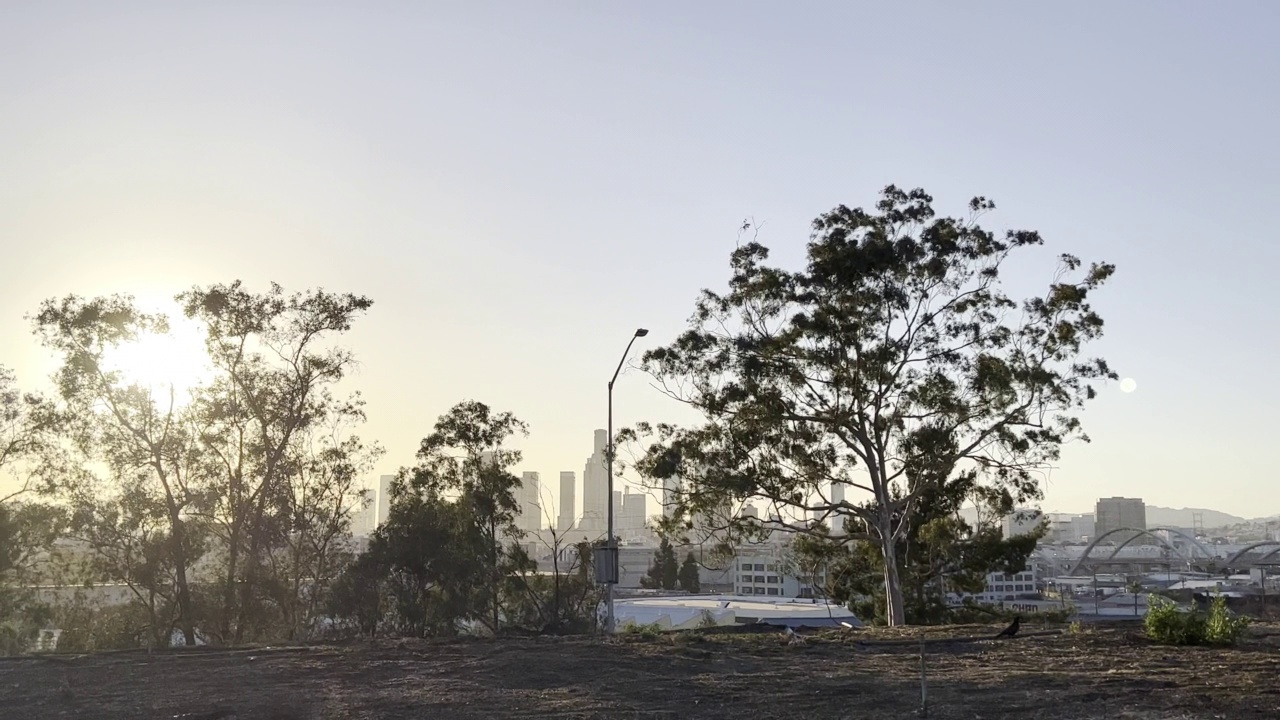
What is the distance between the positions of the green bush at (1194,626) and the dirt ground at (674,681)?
35cm

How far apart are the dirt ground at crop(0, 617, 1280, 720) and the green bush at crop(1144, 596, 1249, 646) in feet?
1.16

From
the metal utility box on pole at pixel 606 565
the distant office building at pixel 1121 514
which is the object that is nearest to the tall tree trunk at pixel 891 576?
the metal utility box on pole at pixel 606 565

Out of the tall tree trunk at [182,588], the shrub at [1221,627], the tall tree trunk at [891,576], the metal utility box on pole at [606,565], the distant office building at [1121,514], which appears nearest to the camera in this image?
the shrub at [1221,627]

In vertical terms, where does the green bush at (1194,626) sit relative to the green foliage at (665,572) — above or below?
above

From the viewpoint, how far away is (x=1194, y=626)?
17516 mm

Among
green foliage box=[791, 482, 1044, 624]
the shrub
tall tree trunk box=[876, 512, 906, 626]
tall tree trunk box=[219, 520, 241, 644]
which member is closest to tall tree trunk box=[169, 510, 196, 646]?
tall tree trunk box=[219, 520, 241, 644]

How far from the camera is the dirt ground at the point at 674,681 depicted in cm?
1232

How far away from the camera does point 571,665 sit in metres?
17.1

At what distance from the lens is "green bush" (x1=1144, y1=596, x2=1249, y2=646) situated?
56.2ft

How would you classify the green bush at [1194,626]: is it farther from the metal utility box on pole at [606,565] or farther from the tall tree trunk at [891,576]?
the metal utility box on pole at [606,565]

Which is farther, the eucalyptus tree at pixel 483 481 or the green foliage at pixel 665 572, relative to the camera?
the green foliage at pixel 665 572

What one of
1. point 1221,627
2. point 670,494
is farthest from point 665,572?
point 1221,627

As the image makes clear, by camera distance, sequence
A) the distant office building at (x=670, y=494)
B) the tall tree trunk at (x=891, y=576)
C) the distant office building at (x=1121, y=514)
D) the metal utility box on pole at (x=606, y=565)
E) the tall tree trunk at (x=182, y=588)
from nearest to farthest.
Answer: the metal utility box on pole at (x=606, y=565), the tall tree trunk at (x=891, y=576), the distant office building at (x=670, y=494), the tall tree trunk at (x=182, y=588), the distant office building at (x=1121, y=514)

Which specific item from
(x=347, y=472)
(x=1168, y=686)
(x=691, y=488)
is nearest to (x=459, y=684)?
(x=1168, y=686)
